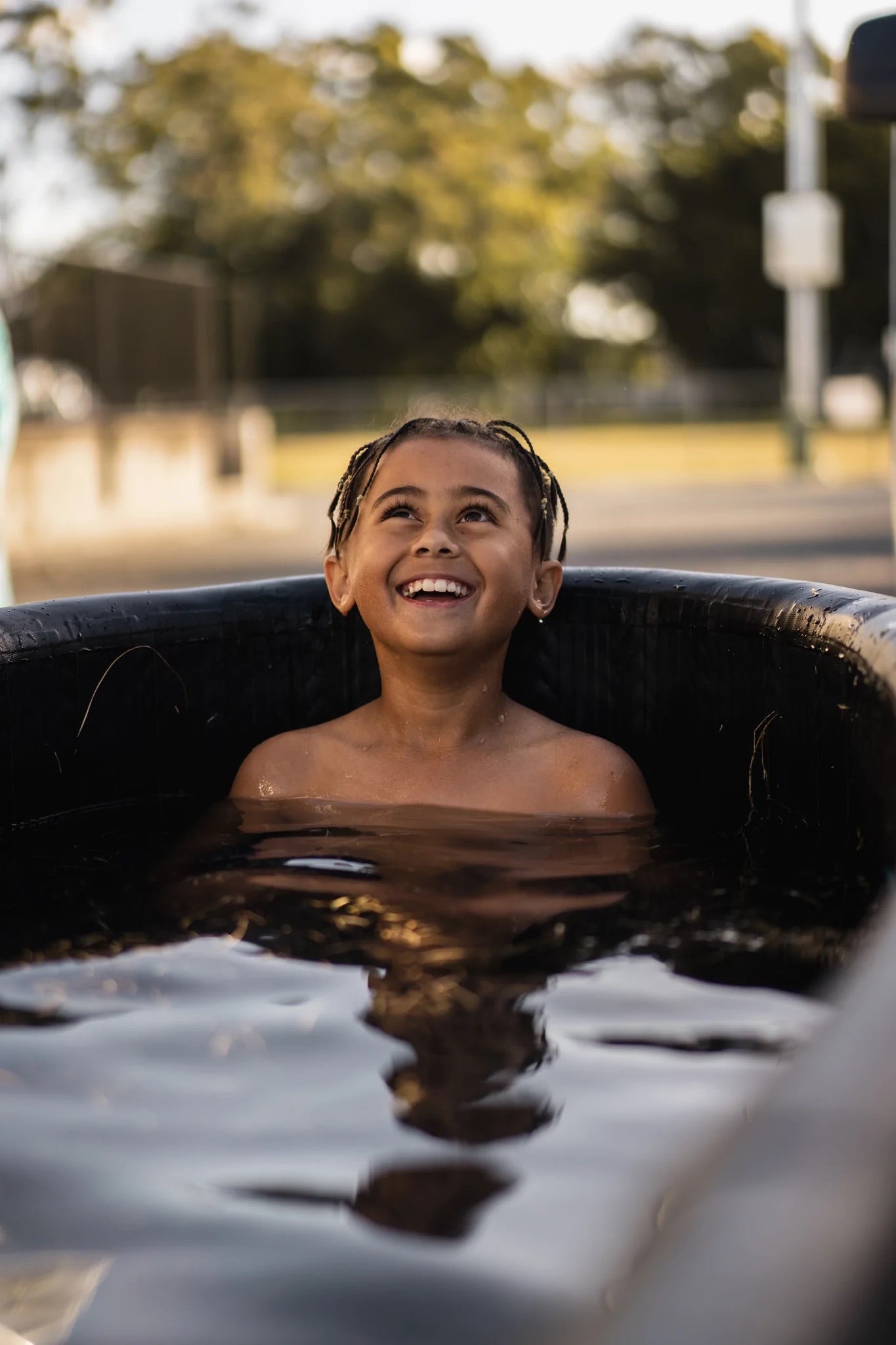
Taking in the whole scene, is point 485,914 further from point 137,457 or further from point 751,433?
point 751,433

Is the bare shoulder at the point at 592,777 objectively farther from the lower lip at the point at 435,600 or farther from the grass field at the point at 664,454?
the grass field at the point at 664,454

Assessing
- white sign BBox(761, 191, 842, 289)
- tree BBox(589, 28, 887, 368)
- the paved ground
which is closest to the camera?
the paved ground

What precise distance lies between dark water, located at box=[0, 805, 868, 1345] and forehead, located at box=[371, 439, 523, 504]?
591 mm

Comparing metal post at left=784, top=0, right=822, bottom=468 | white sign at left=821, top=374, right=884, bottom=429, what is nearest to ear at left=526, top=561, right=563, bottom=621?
metal post at left=784, top=0, right=822, bottom=468

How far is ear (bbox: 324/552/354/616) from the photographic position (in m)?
3.23

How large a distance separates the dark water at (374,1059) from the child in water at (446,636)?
0.10 meters

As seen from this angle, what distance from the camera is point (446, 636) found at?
2.99 metres

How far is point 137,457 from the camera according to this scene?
622 inches

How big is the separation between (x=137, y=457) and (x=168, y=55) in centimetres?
1207

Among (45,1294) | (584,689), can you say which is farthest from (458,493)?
(45,1294)

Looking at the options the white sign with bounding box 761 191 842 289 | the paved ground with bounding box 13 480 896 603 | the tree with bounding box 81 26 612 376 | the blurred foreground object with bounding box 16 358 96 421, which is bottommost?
the paved ground with bounding box 13 480 896 603

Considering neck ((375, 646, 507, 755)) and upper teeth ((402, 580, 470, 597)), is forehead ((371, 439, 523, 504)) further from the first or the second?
neck ((375, 646, 507, 755))

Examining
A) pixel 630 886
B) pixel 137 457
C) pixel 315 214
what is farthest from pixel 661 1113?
pixel 315 214

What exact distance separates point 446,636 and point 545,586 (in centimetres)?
35
